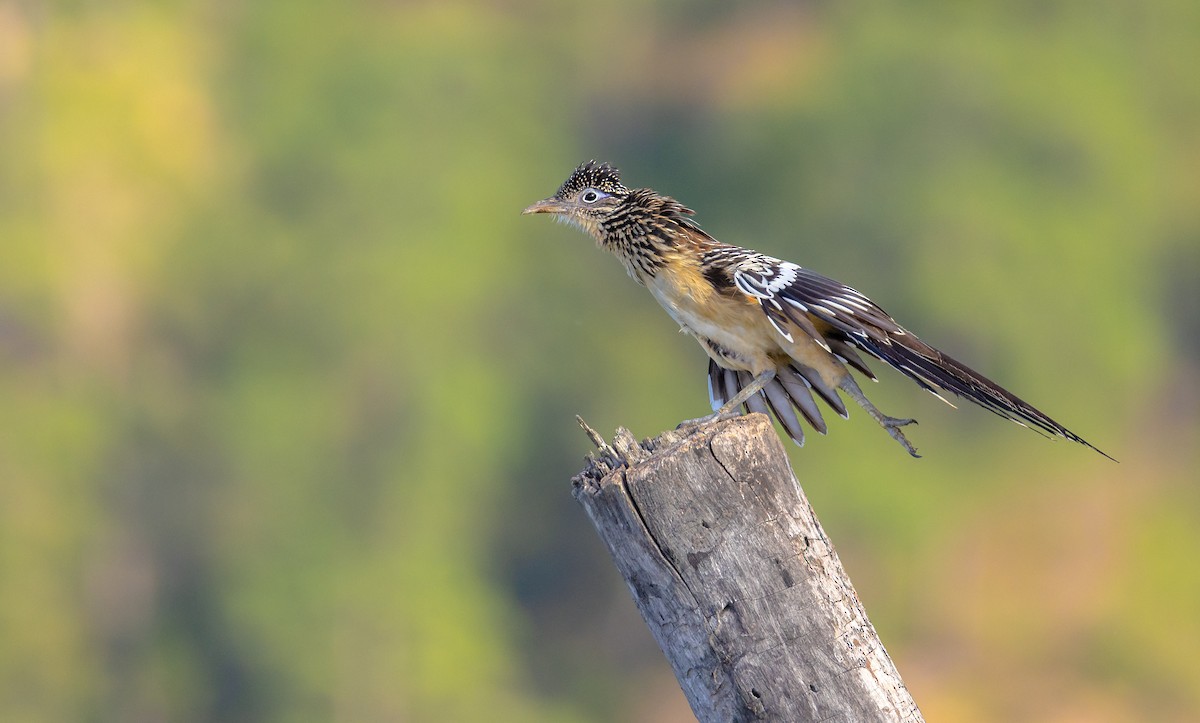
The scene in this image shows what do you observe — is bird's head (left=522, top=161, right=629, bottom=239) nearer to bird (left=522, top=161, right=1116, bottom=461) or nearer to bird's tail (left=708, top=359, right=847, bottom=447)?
bird (left=522, top=161, right=1116, bottom=461)

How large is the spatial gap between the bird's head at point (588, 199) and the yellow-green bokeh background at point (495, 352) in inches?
297

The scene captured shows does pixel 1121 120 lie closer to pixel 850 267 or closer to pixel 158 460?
pixel 850 267

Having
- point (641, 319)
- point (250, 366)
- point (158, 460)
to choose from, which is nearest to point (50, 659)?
point (158, 460)

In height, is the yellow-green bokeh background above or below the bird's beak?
above

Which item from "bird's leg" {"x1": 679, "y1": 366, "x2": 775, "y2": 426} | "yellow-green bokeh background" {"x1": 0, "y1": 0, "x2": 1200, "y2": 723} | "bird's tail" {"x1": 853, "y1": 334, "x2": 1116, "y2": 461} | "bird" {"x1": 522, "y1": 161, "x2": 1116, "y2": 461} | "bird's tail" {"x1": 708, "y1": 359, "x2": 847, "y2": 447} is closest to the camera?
"bird's tail" {"x1": 853, "y1": 334, "x2": 1116, "y2": 461}

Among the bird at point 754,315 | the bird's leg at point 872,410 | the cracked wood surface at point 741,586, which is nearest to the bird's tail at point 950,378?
the bird at point 754,315

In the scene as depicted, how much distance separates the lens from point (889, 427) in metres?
5.01

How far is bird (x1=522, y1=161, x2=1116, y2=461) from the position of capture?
4.64 m

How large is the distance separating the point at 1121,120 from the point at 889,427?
1150cm

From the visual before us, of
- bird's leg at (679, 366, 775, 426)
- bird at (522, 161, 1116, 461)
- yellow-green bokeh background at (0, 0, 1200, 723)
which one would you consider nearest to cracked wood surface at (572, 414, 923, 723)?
bird at (522, 161, 1116, 461)

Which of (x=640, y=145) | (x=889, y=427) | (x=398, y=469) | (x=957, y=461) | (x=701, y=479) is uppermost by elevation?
(x=640, y=145)

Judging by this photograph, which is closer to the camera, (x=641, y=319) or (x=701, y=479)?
(x=701, y=479)

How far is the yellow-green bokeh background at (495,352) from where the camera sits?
13641mm

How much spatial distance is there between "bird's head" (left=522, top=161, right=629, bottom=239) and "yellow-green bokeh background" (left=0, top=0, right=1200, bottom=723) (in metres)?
7.55
